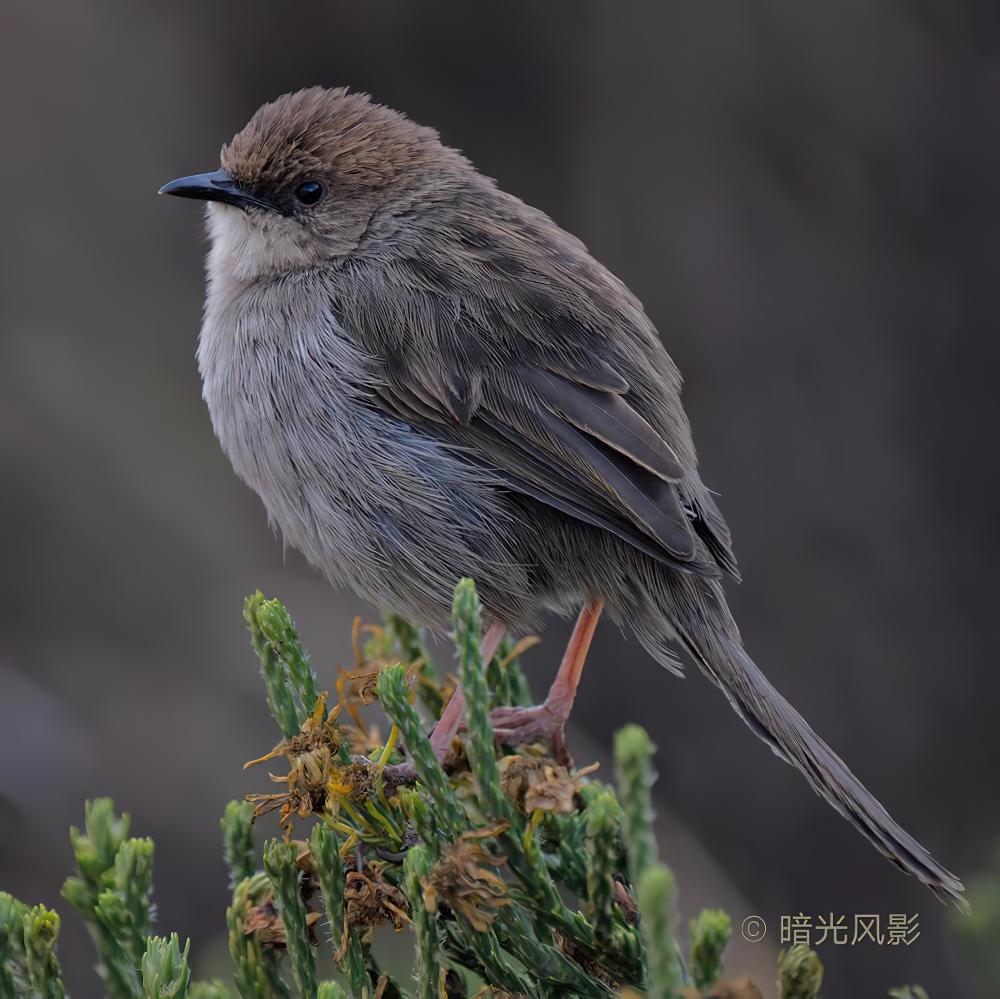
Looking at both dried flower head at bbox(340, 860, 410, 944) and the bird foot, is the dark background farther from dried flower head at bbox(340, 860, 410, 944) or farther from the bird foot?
dried flower head at bbox(340, 860, 410, 944)

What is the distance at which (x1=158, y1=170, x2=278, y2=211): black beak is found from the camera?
14.7 ft

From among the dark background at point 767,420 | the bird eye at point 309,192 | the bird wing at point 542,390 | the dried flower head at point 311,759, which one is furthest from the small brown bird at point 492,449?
the dark background at point 767,420

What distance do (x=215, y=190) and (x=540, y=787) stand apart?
272 centimetres

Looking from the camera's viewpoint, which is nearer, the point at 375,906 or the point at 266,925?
the point at 375,906

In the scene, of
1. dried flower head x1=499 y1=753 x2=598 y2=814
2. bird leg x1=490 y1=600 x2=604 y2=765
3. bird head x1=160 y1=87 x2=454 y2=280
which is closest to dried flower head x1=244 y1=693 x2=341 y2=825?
dried flower head x1=499 y1=753 x2=598 y2=814

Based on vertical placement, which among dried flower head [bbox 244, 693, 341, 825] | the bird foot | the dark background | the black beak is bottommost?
dried flower head [bbox 244, 693, 341, 825]

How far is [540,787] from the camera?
9.62ft

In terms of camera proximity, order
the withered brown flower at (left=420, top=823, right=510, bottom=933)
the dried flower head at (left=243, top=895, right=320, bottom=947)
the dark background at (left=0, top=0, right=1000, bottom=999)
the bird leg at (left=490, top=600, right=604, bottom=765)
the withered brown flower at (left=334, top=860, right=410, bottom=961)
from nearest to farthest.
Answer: the withered brown flower at (left=420, top=823, right=510, bottom=933), the withered brown flower at (left=334, top=860, right=410, bottom=961), the dried flower head at (left=243, top=895, right=320, bottom=947), the bird leg at (left=490, top=600, right=604, bottom=765), the dark background at (left=0, top=0, right=1000, bottom=999)

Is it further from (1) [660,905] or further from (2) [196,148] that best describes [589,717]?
(1) [660,905]

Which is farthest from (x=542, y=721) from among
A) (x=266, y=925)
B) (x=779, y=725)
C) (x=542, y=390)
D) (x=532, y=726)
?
(x=266, y=925)

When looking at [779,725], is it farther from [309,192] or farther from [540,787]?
[309,192]

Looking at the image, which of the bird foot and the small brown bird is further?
the bird foot

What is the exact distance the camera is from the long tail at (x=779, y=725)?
3355mm

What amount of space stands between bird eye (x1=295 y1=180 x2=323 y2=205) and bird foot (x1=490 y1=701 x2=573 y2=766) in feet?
6.71
